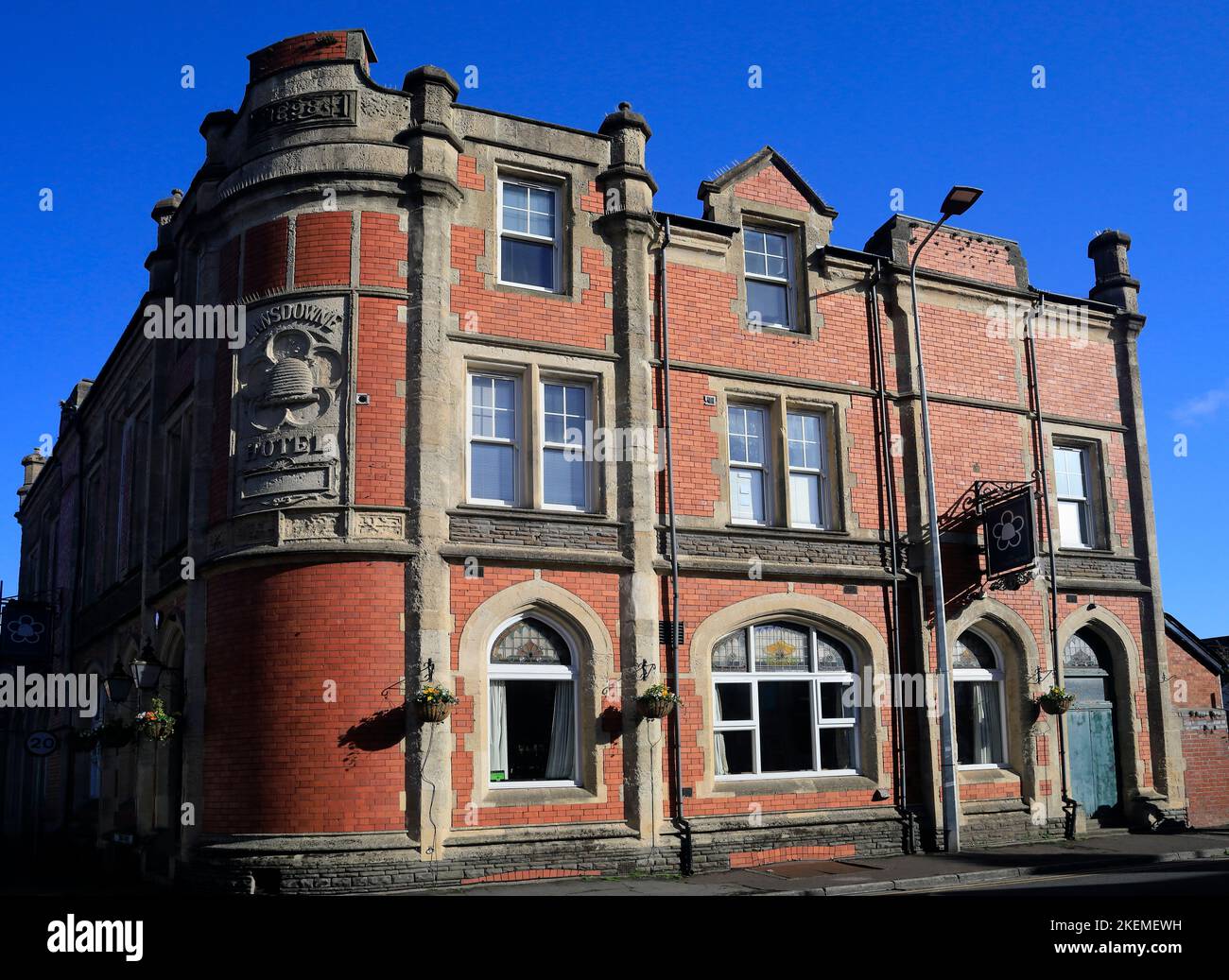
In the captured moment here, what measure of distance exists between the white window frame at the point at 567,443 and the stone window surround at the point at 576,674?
1368 mm

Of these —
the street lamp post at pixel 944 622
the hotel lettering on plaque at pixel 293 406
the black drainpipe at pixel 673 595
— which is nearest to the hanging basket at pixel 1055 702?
the street lamp post at pixel 944 622

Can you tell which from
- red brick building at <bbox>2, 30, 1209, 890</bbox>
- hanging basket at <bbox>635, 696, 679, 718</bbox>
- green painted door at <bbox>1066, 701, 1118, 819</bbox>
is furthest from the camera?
green painted door at <bbox>1066, 701, 1118, 819</bbox>

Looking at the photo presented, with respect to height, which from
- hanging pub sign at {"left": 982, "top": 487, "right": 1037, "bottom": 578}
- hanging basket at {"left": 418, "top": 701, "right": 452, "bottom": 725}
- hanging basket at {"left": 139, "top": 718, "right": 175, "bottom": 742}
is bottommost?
hanging basket at {"left": 139, "top": 718, "right": 175, "bottom": 742}

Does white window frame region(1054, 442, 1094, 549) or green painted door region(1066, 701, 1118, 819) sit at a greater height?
white window frame region(1054, 442, 1094, 549)

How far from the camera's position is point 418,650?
14586 millimetres

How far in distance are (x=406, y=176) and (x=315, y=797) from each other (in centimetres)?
870

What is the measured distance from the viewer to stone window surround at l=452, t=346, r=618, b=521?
15734 mm

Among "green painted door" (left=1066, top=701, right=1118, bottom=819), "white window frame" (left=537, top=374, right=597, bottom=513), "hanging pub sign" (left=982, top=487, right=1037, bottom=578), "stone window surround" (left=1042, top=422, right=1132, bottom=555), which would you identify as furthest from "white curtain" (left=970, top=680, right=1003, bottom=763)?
"white window frame" (left=537, top=374, right=597, bottom=513)

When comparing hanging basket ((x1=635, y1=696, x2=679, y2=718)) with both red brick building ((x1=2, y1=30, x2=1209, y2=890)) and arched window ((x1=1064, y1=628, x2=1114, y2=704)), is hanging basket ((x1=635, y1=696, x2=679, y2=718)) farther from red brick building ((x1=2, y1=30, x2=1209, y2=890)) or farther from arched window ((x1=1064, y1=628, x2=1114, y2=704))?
arched window ((x1=1064, y1=628, x2=1114, y2=704))

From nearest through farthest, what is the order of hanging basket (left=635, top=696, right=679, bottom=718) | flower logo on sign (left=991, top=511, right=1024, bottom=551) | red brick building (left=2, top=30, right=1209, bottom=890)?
red brick building (left=2, top=30, right=1209, bottom=890) → hanging basket (left=635, top=696, right=679, bottom=718) → flower logo on sign (left=991, top=511, right=1024, bottom=551)

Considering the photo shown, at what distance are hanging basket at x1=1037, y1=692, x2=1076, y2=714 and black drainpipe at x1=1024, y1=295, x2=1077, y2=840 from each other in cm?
56

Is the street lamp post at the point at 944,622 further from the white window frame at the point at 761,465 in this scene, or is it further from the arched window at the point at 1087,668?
the arched window at the point at 1087,668

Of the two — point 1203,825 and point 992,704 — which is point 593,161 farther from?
point 1203,825

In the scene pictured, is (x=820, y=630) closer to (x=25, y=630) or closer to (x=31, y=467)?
(x=25, y=630)
